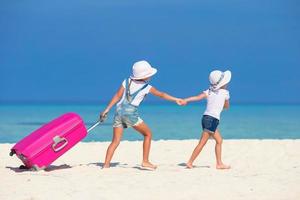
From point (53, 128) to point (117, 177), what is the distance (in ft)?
4.01

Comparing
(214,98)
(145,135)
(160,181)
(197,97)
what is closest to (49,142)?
(145,135)

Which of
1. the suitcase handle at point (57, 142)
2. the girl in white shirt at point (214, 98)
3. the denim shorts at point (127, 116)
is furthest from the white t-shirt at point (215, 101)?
the suitcase handle at point (57, 142)

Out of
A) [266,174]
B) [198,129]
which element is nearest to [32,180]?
[266,174]

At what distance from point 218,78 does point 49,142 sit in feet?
7.84

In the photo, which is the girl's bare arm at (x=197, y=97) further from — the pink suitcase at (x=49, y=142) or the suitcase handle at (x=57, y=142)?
the suitcase handle at (x=57, y=142)

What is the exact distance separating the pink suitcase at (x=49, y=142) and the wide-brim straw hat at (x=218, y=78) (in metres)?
1.85

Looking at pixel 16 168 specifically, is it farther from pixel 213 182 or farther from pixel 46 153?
pixel 213 182

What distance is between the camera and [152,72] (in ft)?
27.8

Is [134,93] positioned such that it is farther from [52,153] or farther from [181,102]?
[52,153]

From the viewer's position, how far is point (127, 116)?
8.48m

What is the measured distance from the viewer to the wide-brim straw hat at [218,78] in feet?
28.8

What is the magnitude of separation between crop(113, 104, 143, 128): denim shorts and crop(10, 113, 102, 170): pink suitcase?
0.52m

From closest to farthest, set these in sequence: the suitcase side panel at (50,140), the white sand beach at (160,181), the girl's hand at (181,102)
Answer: the white sand beach at (160,181) → the suitcase side panel at (50,140) → the girl's hand at (181,102)

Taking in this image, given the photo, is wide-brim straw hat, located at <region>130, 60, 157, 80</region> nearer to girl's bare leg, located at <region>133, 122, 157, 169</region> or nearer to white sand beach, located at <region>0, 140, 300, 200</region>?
girl's bare leg, located at <region>133, 122, 157, 169</region>
